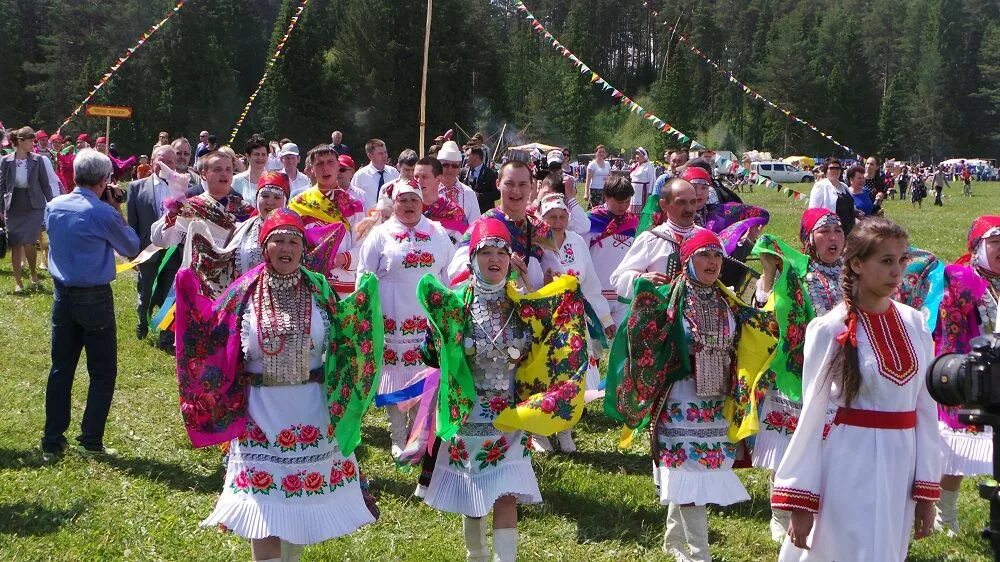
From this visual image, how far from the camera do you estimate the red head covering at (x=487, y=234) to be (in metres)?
5.11

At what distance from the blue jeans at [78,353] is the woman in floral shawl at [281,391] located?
2415mm

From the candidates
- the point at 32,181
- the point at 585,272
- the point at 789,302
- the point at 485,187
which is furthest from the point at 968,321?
the point at 32,181

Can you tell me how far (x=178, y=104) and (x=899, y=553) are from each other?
56718 millimetres

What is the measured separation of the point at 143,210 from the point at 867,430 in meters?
8.69

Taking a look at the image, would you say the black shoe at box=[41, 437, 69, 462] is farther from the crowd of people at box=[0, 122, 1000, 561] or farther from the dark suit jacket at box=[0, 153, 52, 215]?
the dark suit jacket at box=[0, 153, 52, 215]

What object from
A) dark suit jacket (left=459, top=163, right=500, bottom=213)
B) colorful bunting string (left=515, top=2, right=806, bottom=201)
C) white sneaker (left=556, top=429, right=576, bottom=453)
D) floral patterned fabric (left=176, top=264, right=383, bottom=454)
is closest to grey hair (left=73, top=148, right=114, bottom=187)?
floral patterned fabric (left=176, top=264, right=383, bottom=454)

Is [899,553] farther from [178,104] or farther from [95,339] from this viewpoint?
[178,104]

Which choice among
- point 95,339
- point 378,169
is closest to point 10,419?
point 95,339

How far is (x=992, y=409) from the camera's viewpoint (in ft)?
8.68

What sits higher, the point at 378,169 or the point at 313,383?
the point at 378,169

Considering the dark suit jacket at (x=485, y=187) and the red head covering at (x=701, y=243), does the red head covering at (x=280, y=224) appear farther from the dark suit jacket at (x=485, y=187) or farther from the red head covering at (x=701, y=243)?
the dark suit jacket at (x=485, y=187)

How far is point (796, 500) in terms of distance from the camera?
3848mm

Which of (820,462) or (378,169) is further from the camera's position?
(378,169)

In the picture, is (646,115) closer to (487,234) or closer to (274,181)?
(274,181)
